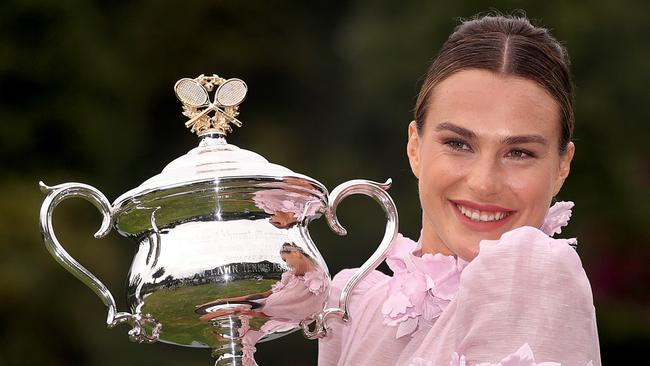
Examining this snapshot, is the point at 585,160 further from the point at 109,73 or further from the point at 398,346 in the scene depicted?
the point at 398,346

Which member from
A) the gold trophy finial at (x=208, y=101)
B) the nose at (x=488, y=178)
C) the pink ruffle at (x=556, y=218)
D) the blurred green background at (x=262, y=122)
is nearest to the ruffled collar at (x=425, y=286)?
the pink ruffle at (x=556, y=218)

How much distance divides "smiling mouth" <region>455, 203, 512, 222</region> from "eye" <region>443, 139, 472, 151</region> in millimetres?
82

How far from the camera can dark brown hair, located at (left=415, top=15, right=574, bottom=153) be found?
2410 millimetres

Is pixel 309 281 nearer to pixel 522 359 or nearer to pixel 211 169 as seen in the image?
pixel 211 169

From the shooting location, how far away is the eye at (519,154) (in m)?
2.38

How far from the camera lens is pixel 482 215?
2406 mm

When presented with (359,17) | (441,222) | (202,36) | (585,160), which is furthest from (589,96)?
(441,222)

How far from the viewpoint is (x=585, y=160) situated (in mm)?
7871

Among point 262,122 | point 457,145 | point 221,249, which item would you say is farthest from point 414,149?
point 262,122

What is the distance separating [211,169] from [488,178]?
39 centimetres

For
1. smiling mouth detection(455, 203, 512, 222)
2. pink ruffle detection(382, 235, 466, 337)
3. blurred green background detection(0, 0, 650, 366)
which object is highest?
blurred green background detection(0, 0, 650, 366)

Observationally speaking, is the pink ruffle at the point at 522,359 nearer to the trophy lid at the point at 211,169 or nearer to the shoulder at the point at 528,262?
the shoulder at the point at 528,262

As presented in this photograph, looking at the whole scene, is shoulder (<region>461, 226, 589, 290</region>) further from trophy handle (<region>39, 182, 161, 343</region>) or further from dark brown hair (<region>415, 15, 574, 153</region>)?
trophy handle (<region>39, 182, 161, 343</region>)

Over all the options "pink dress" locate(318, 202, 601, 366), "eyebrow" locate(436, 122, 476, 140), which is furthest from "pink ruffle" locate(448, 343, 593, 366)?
"eyebrow" locate(436, 122, 476, 140)
